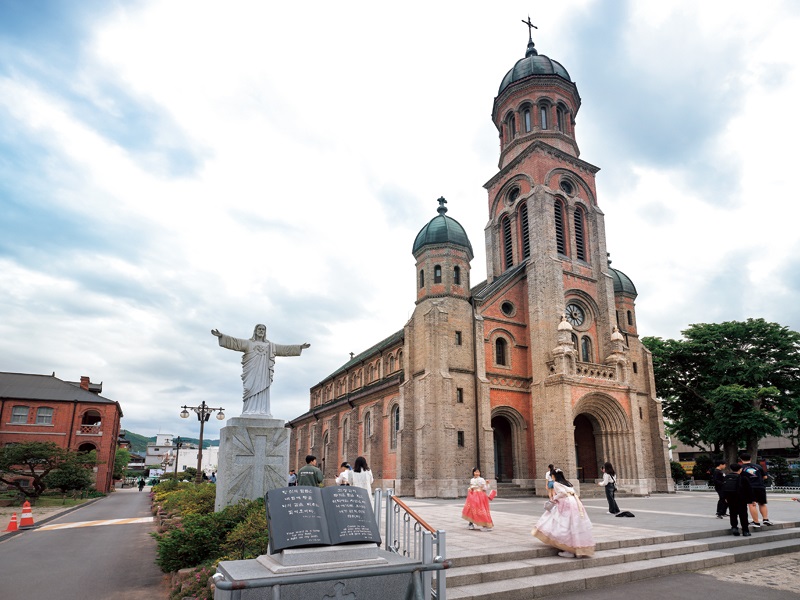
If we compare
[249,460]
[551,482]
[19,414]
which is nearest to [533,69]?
[551,482]

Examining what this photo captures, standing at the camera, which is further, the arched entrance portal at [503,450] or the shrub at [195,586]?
the arched entrance portal at [503,450]

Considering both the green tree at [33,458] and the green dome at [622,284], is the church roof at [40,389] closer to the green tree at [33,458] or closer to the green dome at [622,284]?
the green tree at [33,458]

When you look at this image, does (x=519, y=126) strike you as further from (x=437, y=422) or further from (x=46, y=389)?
(x=46, y=389)

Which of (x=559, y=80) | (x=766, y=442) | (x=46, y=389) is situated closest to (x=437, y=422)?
(x=559, y=80)

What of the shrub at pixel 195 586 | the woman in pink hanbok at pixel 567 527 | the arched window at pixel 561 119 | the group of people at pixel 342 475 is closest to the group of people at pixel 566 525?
the woman in pink hanbok at pixel 567 527

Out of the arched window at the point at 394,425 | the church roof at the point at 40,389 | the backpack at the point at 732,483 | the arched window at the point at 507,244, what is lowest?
the backpack at the point at 732,483

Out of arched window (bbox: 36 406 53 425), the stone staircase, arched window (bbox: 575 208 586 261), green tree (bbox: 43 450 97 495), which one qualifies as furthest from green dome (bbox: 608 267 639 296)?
arched window (bbox: 36 406 53 425)

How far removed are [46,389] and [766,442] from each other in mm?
79733

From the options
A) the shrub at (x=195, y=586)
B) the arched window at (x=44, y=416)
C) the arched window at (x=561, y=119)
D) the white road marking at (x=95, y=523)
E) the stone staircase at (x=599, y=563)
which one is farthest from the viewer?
the arched window at (x=44, y=416)

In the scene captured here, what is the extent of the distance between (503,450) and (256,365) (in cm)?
2045

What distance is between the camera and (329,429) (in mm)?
40781

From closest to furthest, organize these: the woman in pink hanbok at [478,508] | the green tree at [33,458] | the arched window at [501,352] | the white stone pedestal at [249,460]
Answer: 1. the white stone pedestal at [249,460]
2. the woman in pink hanbok at [478,508]
3. the green tree at [33,458]
4. the arched window at [501,352]

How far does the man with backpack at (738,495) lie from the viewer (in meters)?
11.8

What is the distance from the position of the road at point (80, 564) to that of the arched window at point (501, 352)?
767 inches
